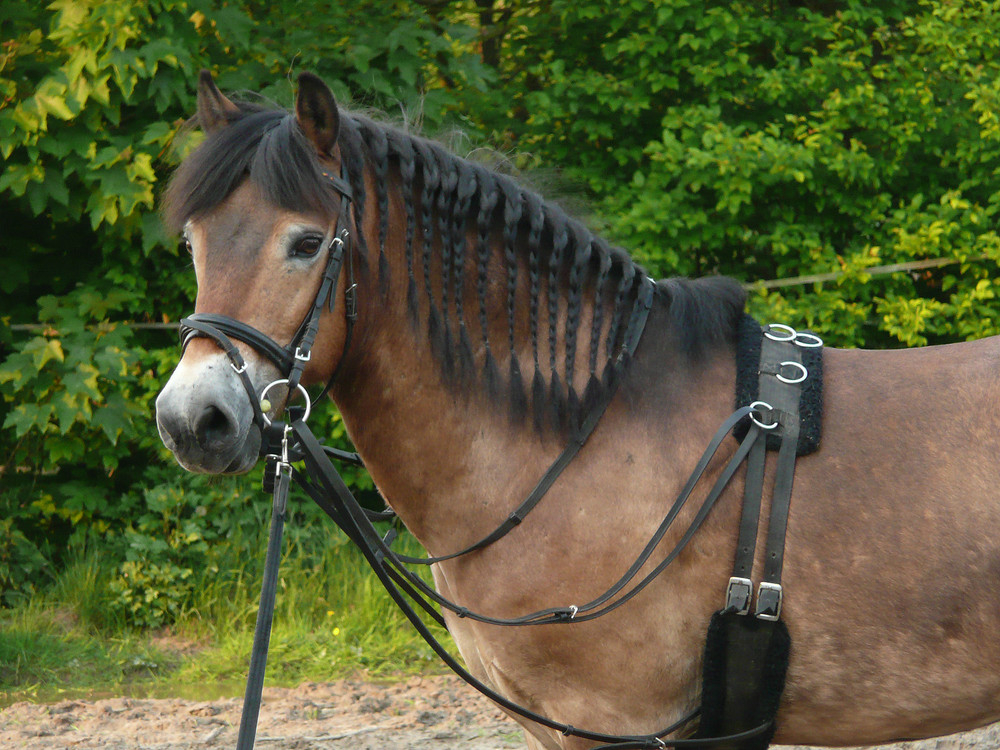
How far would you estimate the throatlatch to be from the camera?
80.0 inches

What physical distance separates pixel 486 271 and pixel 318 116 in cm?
51

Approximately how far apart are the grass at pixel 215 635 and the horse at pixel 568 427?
2.68 metres

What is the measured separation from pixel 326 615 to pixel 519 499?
3.25 meters

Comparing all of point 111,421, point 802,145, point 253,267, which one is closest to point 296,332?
point 253,267

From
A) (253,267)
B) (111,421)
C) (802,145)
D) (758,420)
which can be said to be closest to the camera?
(253,267)

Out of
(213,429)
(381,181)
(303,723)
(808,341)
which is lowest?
(303,723)

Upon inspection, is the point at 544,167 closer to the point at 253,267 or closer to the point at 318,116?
the point at 318,116

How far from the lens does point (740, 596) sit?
2.03 m

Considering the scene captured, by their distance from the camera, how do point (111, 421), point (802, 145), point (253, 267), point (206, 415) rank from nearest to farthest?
point (206, 415) < point (253, 267) < point (111, 421) < point (802, 145)

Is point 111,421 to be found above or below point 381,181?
below

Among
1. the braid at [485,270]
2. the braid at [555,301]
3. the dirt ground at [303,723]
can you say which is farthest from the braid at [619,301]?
the dirt ground at [303,723]

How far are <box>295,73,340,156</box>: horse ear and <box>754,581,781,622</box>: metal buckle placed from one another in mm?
1349

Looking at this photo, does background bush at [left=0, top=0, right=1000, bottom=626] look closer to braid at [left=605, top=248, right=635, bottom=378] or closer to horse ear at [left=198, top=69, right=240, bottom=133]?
braid at [left=605, top=248, right=635, bottom=378]

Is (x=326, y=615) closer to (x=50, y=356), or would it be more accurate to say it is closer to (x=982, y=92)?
(x=50, y=356)
